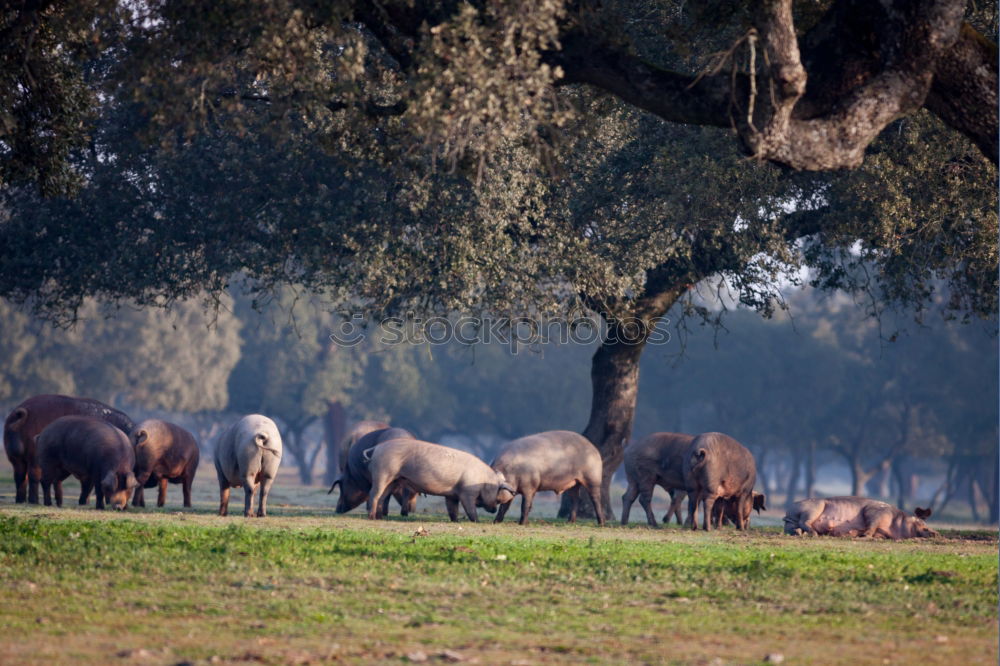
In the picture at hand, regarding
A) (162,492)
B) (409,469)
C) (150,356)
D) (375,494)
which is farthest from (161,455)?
(150,356)

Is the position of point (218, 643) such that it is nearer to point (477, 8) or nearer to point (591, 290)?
point (477, 8)

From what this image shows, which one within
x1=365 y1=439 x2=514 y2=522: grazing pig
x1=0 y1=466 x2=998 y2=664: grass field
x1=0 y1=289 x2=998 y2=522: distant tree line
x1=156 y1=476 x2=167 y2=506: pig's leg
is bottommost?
x1=0 y1=466 x2=998 y2=664: grass field

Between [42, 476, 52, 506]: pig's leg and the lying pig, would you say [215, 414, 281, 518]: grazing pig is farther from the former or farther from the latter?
the lying pig

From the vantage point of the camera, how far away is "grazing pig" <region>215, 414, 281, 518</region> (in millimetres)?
21891

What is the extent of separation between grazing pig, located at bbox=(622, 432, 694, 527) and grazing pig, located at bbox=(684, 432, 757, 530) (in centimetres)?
65

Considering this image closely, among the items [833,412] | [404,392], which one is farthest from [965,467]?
[404,392]

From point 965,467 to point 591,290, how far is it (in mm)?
52868

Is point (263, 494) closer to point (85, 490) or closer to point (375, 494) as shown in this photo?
point (375, 494)

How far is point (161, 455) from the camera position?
2434 centimetres

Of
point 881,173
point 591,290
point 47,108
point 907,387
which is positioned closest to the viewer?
point 47,108

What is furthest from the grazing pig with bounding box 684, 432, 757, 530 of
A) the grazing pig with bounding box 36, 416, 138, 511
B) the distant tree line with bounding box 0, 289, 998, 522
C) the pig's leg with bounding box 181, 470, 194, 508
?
the distant tree line with bounding box 0, 289, 998, 522

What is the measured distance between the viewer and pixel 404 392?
2808 inches

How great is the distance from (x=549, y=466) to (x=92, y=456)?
29.5 feet

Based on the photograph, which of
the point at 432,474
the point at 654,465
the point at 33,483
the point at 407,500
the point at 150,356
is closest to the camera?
→ the point at 432,474
